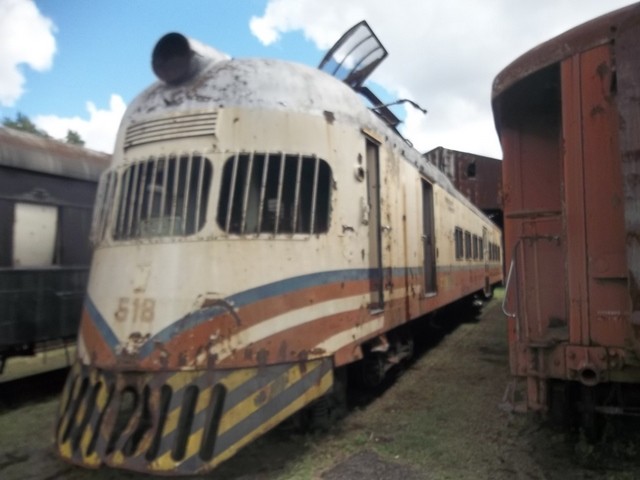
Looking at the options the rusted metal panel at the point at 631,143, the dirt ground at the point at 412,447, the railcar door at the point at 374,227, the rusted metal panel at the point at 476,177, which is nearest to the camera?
the rusted metal panel at the point at 631,143

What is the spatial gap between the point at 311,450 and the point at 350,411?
121 cm

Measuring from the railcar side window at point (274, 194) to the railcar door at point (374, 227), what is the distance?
74 cm

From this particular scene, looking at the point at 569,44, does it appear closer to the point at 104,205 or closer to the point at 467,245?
the point at 104,205

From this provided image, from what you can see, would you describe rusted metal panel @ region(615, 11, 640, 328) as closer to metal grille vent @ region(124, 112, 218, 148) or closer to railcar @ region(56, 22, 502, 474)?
railcar @ region(56, 22, 502, 474)

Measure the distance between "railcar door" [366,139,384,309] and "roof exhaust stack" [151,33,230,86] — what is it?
5.38ft

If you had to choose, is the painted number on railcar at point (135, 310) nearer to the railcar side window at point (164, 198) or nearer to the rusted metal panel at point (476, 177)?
the railcar side window at point (164, 198)

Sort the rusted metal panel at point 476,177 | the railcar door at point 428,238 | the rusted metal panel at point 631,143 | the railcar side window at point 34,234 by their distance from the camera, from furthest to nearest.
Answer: the rusted metal panel at point 476,177 → the railcar door at point 428,238 → the railcar side window at point 34,234 → the rusted metal panel at point 631,143

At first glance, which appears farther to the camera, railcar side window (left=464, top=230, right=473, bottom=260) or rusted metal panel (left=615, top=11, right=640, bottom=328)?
railcar side window (left=464, top=230, right=473, bottom=260)

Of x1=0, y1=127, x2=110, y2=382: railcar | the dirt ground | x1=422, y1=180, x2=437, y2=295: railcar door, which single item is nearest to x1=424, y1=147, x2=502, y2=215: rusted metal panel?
x1=422, y1=180, x2=437, y2=295: railcar door

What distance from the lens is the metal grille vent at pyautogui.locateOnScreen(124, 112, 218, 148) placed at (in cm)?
441

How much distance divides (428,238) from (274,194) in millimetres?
3869

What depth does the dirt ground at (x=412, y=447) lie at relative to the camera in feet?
13.8

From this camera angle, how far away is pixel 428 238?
786 cm

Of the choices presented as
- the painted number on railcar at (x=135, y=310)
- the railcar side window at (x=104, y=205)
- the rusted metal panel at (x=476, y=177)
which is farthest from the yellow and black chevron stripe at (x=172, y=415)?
the rusted metal panel at (x=476, y=177)
